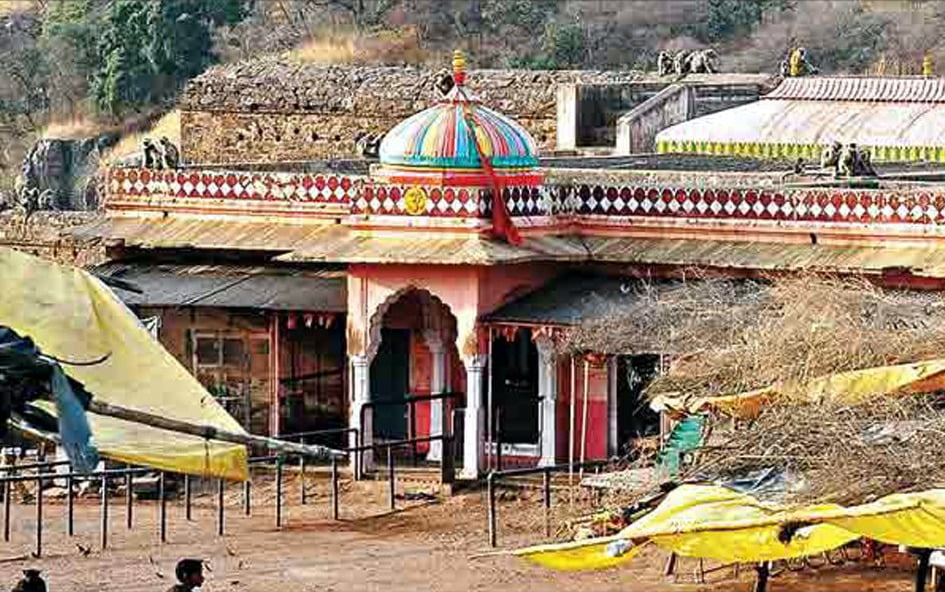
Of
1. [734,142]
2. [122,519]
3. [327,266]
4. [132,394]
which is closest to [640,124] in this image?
[734,142]

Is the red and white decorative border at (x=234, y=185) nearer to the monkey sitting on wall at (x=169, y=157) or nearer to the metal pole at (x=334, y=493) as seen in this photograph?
the monkey sitting on wall at (x=169, y=157)

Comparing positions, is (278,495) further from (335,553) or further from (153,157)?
(153,157)

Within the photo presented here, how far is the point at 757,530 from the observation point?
19.3 m

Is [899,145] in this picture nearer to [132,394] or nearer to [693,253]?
[693,253]

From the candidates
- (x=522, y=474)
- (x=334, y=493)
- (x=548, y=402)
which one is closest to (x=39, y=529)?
(x=334, y=493)

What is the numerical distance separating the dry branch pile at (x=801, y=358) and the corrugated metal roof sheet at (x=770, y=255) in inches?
8.8

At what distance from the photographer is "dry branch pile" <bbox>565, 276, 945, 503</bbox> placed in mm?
20203

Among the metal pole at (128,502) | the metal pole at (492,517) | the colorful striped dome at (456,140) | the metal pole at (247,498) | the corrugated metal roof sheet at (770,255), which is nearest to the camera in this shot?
the metal pole at (492,517)

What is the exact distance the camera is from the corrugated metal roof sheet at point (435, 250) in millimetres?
26406

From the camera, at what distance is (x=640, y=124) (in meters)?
38.2

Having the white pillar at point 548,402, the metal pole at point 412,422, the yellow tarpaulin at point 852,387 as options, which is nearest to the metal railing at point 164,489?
the metal pole at point 412,422

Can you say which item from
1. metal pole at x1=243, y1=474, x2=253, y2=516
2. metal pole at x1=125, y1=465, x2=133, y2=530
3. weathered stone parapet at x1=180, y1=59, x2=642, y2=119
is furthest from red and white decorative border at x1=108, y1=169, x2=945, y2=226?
weathered stone parapet at x1=180, y1=59, x2=642, y2=119

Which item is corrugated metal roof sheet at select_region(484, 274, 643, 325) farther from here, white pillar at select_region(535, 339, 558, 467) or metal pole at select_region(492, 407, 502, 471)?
metal pole at select_region(492, 407, 502, 471)

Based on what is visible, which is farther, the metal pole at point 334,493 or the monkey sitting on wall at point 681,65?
the monkey sitting on wall at point 681,65
